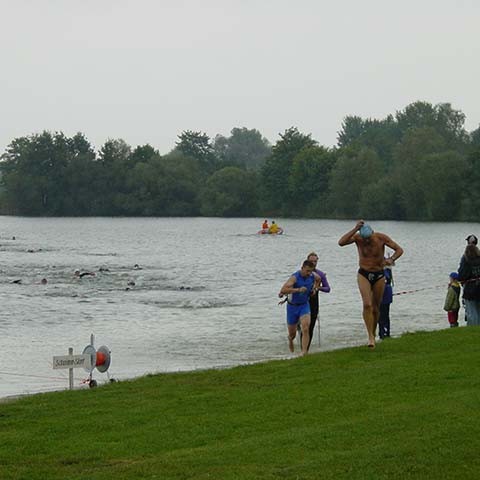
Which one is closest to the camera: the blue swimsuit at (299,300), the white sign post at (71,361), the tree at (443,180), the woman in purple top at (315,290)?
the white sign post at (71,361)

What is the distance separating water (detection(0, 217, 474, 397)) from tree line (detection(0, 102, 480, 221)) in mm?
33016

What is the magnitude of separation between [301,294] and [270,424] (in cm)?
745

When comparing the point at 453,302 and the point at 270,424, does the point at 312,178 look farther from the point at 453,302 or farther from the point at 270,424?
the point at 270,424

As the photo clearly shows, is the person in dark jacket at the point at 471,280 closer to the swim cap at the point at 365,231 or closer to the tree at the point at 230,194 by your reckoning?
the swim cap at the point at 365,231

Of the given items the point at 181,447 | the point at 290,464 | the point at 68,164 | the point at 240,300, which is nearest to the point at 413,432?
the point at 290,464

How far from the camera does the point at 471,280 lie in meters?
20.0

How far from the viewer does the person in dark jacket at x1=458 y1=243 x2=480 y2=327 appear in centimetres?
1980

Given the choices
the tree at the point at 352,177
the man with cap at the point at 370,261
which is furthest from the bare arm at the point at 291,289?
the tree at the point at 352,177

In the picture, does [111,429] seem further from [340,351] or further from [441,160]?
[441,160]

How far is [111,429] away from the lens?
11.4 m

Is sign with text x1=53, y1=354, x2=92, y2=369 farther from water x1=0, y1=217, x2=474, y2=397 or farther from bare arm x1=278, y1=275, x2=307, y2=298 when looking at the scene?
bare arm x1=278, y1=275, x2=307, y2=298

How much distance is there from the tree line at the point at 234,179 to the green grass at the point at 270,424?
11249 centimetres

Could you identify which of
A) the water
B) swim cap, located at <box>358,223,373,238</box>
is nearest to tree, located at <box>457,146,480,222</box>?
the water

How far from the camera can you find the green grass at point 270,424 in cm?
930
